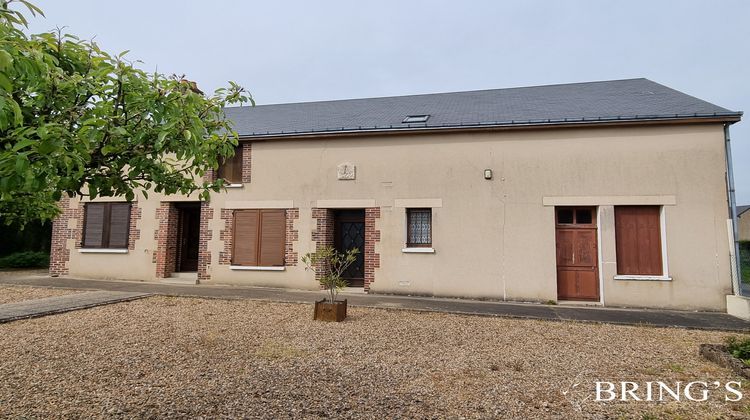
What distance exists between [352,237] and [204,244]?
13.6 ft

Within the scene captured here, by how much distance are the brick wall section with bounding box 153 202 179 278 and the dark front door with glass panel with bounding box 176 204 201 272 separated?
38cm

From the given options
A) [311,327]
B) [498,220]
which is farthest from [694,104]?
[311,327]

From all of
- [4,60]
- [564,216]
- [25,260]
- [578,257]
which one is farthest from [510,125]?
[25,260]

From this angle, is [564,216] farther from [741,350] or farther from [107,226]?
[107,226]

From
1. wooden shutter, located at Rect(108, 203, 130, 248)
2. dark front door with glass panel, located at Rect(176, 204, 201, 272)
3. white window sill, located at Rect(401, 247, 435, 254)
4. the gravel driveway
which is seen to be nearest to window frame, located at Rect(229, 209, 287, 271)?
dark front door with glass panel, located at Rect(176, 204, 201, 272)

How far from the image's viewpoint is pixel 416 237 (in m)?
10.2

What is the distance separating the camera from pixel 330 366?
4613mm

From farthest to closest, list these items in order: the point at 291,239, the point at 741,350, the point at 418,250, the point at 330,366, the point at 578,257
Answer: the point at 291,239
the point at 418,250
the point at 578,257
the point at 741,350
the point at 330,366

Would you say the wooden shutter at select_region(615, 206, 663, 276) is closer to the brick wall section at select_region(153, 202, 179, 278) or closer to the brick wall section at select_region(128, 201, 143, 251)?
the brick wall section at select_region(153, 202, 179, 278)

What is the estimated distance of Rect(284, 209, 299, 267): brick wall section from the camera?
34.9ft

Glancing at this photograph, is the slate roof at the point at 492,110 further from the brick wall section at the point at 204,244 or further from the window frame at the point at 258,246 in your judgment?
the brick wall section at the point at 204,244

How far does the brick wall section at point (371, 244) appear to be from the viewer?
1018 centimetres

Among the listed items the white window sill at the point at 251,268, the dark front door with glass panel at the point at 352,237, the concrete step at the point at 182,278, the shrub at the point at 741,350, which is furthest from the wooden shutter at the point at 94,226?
the shrub at the point at 741,350

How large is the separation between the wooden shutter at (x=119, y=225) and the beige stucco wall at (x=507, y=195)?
2.90 m
